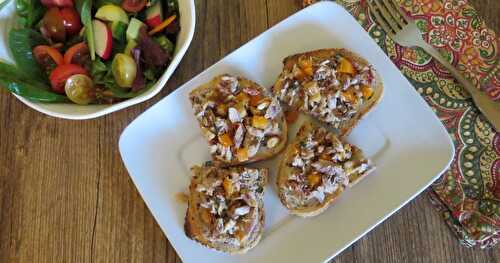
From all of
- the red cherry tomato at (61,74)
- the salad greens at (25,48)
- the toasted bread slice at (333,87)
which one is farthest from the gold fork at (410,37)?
the salad greens at (25,48)

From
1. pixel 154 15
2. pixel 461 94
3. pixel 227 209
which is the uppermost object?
pixel 154 15

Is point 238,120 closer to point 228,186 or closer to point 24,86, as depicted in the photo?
point 228,186

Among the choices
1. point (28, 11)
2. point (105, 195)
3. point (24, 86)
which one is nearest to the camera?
point (24, 86)

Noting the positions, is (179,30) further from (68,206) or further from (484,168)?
(484,168)

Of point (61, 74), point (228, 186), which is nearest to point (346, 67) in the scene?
point (228, 186)

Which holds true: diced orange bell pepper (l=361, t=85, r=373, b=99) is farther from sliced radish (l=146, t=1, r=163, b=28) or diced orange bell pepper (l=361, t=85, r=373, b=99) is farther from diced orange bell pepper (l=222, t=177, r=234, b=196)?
sliced radish (l=146, t=1, r=163, b=28)
